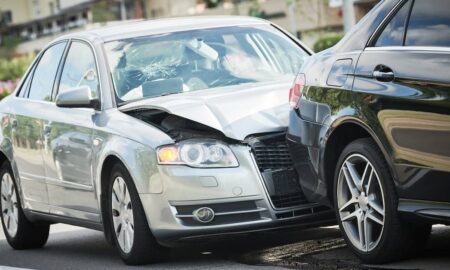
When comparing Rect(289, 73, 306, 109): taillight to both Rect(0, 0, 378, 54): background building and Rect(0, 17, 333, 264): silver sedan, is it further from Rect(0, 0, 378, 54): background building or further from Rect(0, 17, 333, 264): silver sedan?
Rect(0, 0, 378, 54): background building

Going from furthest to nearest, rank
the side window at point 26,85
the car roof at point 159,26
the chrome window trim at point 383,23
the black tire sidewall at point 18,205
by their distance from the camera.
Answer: the side window at point 26,85 → the black tire sidewall at point 18,205 → the car roof at point 159,26 → the chrome window trim at point 383,23

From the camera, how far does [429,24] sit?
6.46 m

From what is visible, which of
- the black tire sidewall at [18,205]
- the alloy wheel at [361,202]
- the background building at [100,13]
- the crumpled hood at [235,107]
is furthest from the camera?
the background building at [100,13]

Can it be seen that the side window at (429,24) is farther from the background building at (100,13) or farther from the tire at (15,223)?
the background building at (100,13)

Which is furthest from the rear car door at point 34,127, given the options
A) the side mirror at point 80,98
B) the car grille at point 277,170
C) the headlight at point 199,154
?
the car grille at point 277,170

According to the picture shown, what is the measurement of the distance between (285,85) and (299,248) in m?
1.15

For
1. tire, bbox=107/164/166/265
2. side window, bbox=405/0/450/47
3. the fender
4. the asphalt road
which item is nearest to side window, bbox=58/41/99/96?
tire, bbox=107/164/166/265

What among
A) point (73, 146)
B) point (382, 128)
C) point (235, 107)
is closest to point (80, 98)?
point (73, 146)

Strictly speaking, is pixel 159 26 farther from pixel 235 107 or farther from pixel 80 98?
pixel 235 107

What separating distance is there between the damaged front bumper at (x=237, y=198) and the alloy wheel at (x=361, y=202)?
67 centimetres

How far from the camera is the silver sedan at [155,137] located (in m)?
7.60

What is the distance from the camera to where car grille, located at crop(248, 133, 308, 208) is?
24.9 ft

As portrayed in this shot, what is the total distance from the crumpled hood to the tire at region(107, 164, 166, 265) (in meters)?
0.52

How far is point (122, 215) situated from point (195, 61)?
4.64 ft
